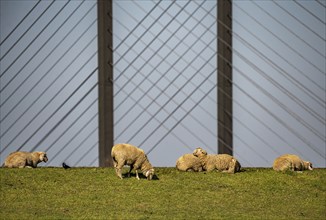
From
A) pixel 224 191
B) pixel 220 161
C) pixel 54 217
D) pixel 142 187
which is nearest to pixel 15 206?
pixel 54 217

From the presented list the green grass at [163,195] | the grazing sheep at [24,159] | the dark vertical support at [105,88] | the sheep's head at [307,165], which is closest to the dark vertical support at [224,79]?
the green grass at [163,195]

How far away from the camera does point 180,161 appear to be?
16234 mm

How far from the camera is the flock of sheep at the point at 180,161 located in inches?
579

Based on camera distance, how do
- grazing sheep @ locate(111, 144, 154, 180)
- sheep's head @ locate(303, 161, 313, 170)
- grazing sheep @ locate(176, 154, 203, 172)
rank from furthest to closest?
sheep's head @ locate(303, 161, 313, 170)
grazing sheep @ locate(176, 154, 203, 172)
grazing sheep @ locate(111, 144, 154, 180)

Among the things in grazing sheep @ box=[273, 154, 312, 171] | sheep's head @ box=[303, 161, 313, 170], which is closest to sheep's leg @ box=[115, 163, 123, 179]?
grazing sheep @ box=[273, 154, 312, 171]

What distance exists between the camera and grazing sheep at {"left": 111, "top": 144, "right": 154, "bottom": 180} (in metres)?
14.6

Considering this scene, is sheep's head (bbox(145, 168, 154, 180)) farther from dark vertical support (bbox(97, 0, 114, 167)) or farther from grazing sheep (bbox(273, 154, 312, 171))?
grazing sheep (bbox(273, 154, 312, 171))

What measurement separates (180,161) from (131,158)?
1.83 metres

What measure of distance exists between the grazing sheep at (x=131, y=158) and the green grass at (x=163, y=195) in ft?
0.75

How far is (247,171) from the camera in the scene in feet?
53.4

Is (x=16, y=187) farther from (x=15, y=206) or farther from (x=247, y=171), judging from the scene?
(x=247, y=171)

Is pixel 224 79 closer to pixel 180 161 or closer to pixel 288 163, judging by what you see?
pixel 180 161

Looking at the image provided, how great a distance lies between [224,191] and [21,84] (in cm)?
576

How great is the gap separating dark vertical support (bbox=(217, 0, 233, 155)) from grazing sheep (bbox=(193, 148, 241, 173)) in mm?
373
